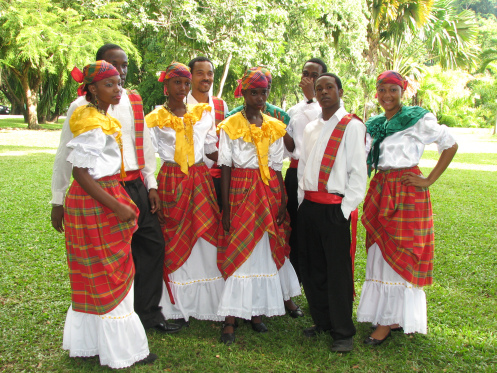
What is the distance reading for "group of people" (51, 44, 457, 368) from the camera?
3.07 m

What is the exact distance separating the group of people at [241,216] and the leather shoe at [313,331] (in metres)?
0.01

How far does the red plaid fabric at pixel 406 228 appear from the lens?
346 centimetres

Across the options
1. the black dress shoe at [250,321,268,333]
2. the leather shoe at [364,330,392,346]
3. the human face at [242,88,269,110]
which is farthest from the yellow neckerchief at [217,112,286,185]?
the leather shoe at [364,330,392,346]

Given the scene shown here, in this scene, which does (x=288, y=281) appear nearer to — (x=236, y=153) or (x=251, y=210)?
(x=251, y=210)

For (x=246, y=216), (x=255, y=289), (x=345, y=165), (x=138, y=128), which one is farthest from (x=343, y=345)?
(x=138, y=128)

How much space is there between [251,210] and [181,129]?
0.90 m

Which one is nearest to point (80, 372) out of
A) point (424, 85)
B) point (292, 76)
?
point (292, 76)

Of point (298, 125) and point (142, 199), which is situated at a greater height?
point (298, 125)

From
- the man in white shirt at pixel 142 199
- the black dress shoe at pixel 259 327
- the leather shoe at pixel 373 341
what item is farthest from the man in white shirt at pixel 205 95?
the leather shoe at pixel 373 341

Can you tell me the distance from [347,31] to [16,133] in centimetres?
1706

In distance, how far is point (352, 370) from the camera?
3203 millimetres

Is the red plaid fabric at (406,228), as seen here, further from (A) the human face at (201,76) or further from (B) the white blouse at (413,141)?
(A) the human face at (201,76)

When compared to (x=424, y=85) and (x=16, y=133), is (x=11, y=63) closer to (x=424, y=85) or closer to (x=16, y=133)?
(x=16, y=133)

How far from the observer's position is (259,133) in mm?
3648
